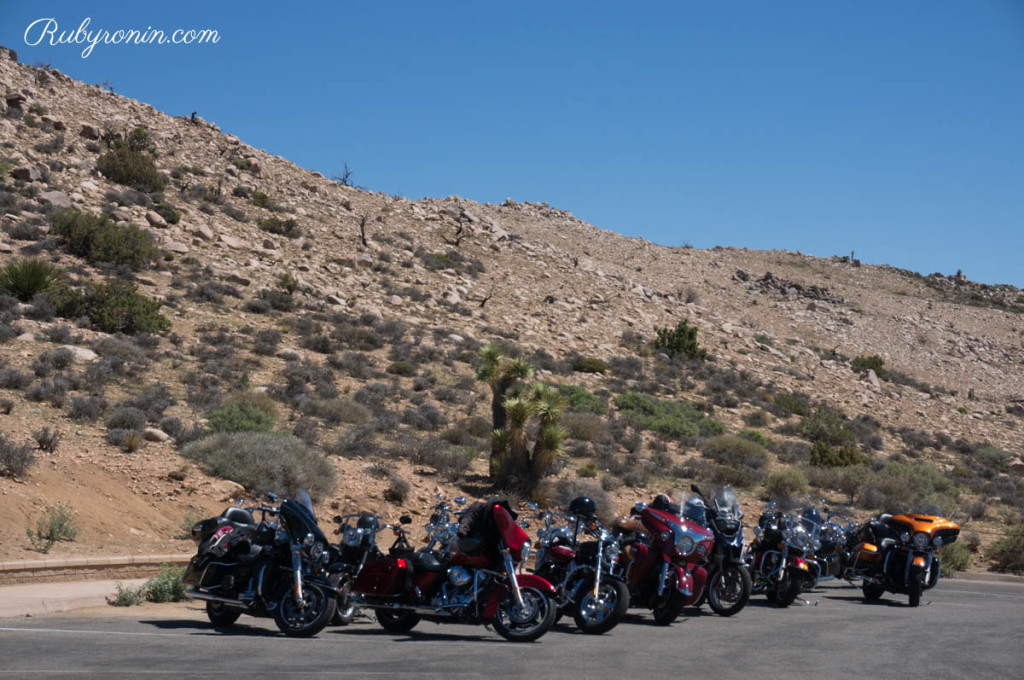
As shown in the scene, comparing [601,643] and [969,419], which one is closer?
[601,643]

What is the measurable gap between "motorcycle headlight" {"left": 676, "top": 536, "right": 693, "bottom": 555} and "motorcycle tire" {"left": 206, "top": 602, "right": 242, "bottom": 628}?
17.9 ft

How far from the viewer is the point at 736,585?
13.0m

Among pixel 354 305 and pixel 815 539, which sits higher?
pixel 354 305

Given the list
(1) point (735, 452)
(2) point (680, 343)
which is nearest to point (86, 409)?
(1) point (735, 452)

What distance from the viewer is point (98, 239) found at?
34156mm

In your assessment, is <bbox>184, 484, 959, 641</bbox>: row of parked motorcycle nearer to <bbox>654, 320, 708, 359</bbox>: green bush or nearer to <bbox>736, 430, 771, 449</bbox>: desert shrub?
<bbox>736, 430, 771, 449</bbox>: desert shrub

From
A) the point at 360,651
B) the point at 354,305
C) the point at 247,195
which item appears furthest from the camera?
the point at 247,195

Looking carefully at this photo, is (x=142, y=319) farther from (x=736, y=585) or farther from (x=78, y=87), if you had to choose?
(x=78, y=87)

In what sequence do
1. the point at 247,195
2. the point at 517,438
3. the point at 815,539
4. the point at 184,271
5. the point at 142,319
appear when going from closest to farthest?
the point at 815,539 → the point at 517,438 → the point at 142,319 → the point at 184,271 → the point at 247,195

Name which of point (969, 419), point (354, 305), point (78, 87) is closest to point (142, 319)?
point (354, 305)

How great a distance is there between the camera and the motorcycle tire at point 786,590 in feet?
46.8

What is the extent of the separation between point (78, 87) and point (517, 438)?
42741 mm

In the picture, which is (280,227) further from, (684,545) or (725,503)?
(684,545)

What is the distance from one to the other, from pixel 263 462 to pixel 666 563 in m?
10.7
